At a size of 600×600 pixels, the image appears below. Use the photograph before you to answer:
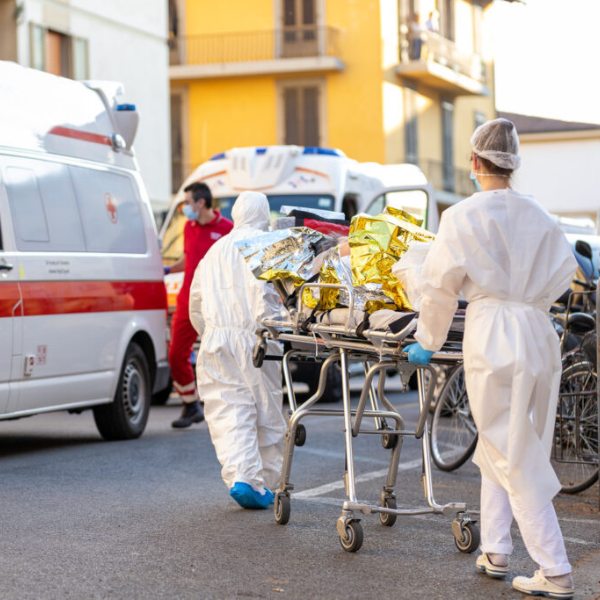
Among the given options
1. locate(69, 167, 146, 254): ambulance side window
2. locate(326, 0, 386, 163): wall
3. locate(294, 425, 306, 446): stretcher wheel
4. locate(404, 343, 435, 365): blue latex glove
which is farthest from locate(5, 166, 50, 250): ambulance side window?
locate(326, 0, 386, 163): wall

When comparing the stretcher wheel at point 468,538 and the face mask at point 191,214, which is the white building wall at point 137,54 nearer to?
the face mask at point 191,214

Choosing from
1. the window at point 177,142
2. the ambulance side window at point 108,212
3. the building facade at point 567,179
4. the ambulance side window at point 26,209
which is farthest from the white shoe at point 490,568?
the window at point 177,142

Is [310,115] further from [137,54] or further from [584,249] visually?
[584,249]

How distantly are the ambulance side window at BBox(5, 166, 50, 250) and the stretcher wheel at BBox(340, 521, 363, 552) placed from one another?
3.82 m

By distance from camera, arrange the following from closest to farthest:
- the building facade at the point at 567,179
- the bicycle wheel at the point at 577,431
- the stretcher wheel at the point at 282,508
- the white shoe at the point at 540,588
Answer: the white shoe at the point at 540,588 < the stretcher wheel at the point at 282,508 < the bicycle wheel at the point at 577,431 < the building facade at the point at 567,179

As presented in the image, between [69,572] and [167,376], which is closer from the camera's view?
[69,572]

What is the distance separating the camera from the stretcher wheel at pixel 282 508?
6.34m

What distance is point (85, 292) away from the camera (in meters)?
9.24

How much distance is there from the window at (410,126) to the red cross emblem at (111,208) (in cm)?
2391

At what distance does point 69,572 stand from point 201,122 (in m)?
28.8

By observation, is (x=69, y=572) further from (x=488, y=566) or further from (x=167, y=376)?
(x=167, y=376)

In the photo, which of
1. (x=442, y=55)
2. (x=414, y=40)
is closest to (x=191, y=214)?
(x=414, y=40)

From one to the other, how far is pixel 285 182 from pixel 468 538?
8704mm

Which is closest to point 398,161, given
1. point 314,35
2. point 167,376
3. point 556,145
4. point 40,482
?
point 314,35
